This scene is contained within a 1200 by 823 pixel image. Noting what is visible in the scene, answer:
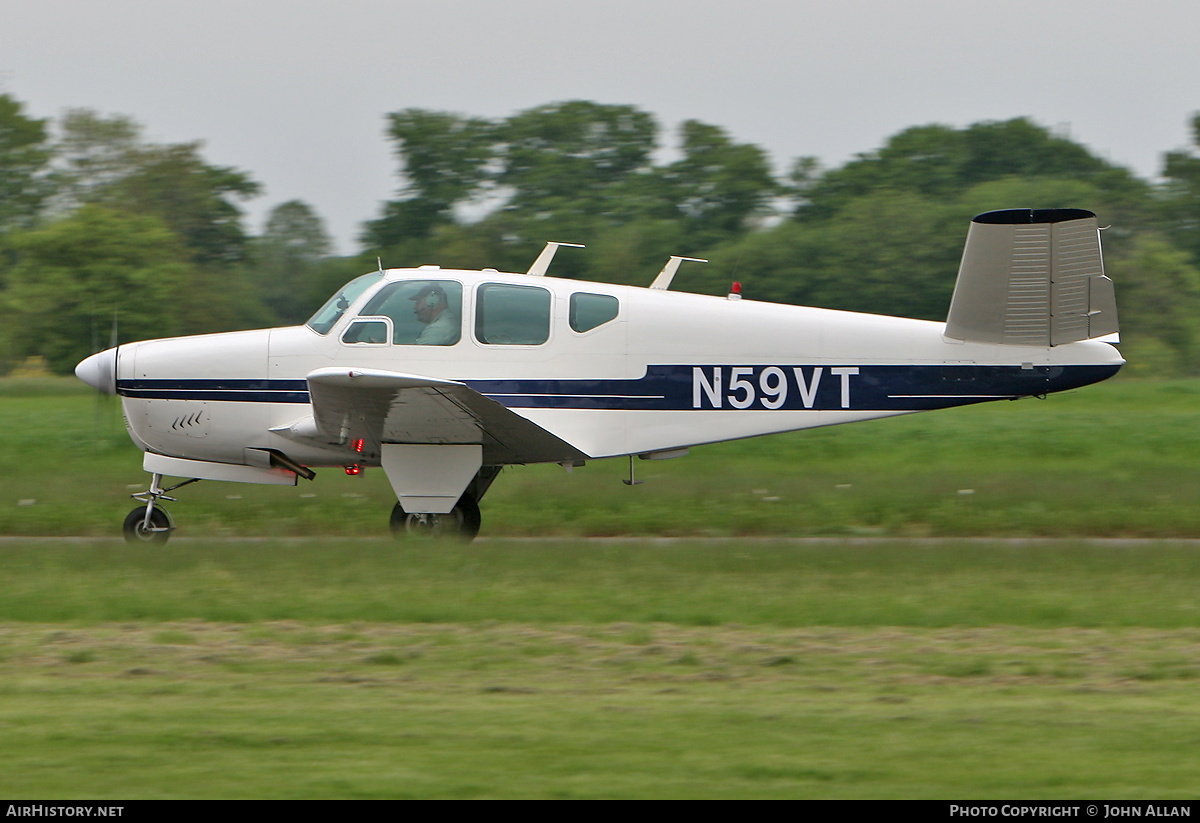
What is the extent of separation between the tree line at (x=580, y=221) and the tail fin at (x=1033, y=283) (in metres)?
17.0

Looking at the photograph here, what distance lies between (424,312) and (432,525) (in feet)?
5.47

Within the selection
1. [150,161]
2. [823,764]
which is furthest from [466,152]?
[823,764]

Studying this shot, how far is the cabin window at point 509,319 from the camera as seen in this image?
31.6ft

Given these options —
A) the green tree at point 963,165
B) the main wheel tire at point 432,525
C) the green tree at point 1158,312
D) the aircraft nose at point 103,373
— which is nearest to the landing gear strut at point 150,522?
the aircraft nose at point 103,373

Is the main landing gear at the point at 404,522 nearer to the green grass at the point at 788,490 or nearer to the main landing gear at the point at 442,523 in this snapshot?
the main landing gear at the point at 442,523

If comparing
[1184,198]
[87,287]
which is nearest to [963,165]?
[1184,198]

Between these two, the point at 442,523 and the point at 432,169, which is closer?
the point at 442,523

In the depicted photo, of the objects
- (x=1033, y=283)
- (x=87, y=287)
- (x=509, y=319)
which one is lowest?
(x=509, y=319)

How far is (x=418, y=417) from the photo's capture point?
29.8 ft

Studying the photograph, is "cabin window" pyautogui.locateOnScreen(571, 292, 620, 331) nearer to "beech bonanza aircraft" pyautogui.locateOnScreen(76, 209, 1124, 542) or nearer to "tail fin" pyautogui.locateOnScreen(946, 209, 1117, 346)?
"beech bonanza aircraft" pyautogui.locateOnScreen(76, 209, 1124, 542)

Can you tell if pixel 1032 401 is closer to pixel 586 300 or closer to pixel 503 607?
pixel 586 300

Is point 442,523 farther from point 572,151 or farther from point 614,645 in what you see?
point 572,151

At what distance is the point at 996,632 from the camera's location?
6.86 meters

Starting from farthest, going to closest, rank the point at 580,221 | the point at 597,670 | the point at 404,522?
the point at 580,221, the point at 404,522, the point at 597,670
